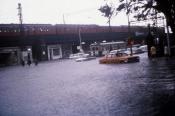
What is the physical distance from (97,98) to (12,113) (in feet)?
11.4

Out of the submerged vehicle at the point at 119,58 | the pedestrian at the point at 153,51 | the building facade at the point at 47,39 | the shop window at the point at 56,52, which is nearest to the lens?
the submerged vehicle at the point at 119,58

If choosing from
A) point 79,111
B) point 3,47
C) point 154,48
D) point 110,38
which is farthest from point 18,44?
point 79,111

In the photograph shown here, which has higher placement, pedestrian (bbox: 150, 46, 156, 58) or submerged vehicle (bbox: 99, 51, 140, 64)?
pedestrian (bbox: 150, 46, 156, 58)

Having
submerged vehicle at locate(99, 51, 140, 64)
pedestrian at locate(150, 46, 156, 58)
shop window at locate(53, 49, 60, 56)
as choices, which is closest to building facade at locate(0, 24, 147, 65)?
shop window at locate(53, 49, 60, 56)

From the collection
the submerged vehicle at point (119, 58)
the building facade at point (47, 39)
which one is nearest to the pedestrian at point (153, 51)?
the submerged vehicle at point (119, 58)

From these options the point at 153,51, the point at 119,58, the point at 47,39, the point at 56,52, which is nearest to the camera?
the point at 119,58

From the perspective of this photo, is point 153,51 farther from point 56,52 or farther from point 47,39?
point 56,52

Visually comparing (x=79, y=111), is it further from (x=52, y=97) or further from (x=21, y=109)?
(x=52, y=97)

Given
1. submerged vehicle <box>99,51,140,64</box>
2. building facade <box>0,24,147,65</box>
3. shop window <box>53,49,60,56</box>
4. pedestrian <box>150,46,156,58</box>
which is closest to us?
submerged vehicle <box>99,51,140,64</box>

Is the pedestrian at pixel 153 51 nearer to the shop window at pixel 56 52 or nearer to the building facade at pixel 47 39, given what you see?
the building facade at pixel 47 39

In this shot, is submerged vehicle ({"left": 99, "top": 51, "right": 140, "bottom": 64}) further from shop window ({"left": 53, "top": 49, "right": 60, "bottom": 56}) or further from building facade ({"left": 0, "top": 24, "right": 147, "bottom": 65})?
shop window ({"left": 53, "top": 49, "right": 60, "bottom": 56})

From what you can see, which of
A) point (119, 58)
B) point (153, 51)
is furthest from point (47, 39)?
point (153, 51)

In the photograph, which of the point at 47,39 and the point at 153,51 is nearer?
the point at 153,51

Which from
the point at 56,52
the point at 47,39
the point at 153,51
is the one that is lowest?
the point at 56,52
